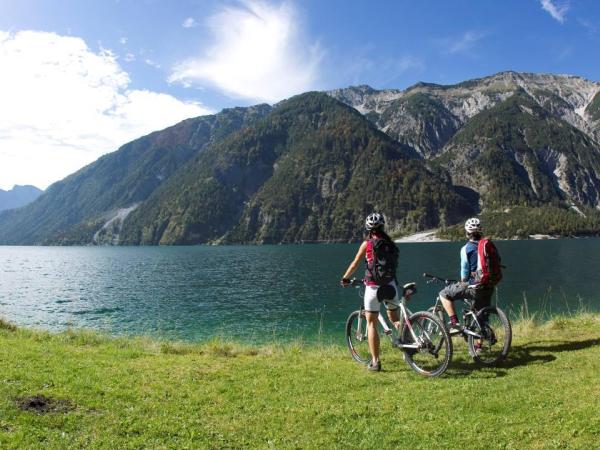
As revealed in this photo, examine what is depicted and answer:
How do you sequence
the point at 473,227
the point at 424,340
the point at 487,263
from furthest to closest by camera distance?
1. the point at 473,227
2. the point at 487,263
3. the point at 424,340

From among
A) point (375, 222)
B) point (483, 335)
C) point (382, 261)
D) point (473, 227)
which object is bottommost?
point (483, 335)

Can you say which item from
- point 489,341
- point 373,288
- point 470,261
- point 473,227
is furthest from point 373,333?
point 473,227

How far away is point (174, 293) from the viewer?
197 feet

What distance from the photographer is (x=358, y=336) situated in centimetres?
1198

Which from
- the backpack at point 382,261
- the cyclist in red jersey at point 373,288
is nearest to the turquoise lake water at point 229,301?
the cyclist in red jersey at point 373,288

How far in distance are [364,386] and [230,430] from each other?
3.47 metres

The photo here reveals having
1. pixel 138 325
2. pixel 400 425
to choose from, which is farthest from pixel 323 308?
pixel 400 425

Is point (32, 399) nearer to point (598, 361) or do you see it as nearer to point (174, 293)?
point (598, 361)

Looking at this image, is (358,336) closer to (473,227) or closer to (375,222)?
(375,222)

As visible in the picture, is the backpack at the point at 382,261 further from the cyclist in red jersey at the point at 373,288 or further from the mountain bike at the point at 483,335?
the mountain bike at the point at 483,335

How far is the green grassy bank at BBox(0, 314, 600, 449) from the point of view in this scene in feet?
21.1

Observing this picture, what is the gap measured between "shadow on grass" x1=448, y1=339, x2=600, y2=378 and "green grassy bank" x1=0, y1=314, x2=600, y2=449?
46 millimetres

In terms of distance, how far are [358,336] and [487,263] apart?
152 inches

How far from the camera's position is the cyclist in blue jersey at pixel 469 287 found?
11.2m
